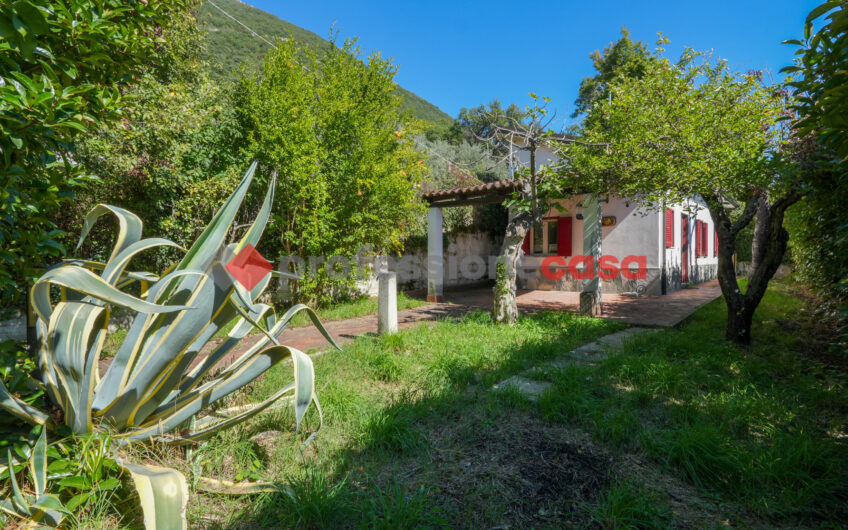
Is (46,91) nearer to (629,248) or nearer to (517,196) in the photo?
(517,196)

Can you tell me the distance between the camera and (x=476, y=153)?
61.4 ft

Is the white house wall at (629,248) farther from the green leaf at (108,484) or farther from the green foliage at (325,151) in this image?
the green leaf at (108,484)

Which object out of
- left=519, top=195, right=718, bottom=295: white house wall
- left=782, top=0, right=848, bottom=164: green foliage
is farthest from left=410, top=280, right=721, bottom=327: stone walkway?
left=782, top=0, right=848, bottom=164: green foliage

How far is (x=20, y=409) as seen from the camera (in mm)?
1598

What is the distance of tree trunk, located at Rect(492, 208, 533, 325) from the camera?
20.9 feet

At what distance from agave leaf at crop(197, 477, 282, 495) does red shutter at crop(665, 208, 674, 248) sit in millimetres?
11265

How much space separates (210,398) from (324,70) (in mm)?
7883

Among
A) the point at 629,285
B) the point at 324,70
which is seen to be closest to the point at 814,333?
the point at 629,285

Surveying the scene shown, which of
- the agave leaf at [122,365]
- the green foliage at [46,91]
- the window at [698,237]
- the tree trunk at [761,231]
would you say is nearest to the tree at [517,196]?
the tree trunk at [761,231]

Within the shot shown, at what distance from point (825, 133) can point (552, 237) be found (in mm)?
9840

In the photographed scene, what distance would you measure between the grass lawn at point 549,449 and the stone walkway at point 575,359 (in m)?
0.14

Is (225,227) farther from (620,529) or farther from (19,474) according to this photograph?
(620,529)

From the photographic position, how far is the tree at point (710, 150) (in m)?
4.71

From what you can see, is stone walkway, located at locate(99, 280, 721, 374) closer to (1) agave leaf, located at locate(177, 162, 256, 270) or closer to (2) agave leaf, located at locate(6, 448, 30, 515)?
(1) agave leaf, located at locate(177, 162, 256, 270)
